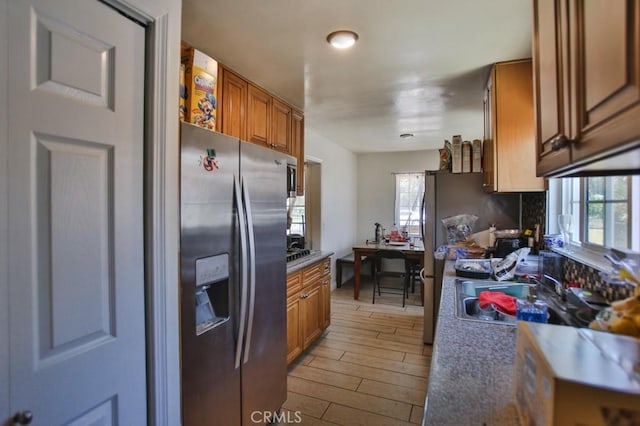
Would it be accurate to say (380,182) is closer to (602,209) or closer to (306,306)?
(306,306)

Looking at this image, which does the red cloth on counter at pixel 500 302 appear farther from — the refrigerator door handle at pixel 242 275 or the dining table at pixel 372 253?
the dining table at pixel 372 253

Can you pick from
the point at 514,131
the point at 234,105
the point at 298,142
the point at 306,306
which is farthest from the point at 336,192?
the point at 514,131

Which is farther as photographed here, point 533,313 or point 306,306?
point 306,306

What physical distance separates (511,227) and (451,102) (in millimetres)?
1222

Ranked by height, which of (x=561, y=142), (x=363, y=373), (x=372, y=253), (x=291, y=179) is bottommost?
(x=363, y=373)

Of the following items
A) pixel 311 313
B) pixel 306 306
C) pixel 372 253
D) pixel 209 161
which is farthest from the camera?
pixel 372 253

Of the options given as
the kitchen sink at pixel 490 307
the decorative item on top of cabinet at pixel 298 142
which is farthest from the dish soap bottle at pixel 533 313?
the decorative item on top of cabinet at pixel 298 142

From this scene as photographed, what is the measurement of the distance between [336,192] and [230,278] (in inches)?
149

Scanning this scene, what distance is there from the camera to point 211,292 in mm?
1599

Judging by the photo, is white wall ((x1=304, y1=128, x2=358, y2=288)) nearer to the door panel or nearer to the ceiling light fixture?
the door panel

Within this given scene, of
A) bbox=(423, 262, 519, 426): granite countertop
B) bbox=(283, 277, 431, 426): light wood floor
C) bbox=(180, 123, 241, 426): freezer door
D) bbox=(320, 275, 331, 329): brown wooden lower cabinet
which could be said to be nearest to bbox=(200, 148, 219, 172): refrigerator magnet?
bbox=(180, 123, 241, 426): freezer door

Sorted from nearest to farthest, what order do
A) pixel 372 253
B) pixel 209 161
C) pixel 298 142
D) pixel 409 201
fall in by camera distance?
1. pixel 209 161
2. pixel 298 142
3. pixel 372 253
4. pixel 409 201

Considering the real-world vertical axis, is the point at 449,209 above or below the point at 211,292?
above

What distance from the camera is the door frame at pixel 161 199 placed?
1.16m
